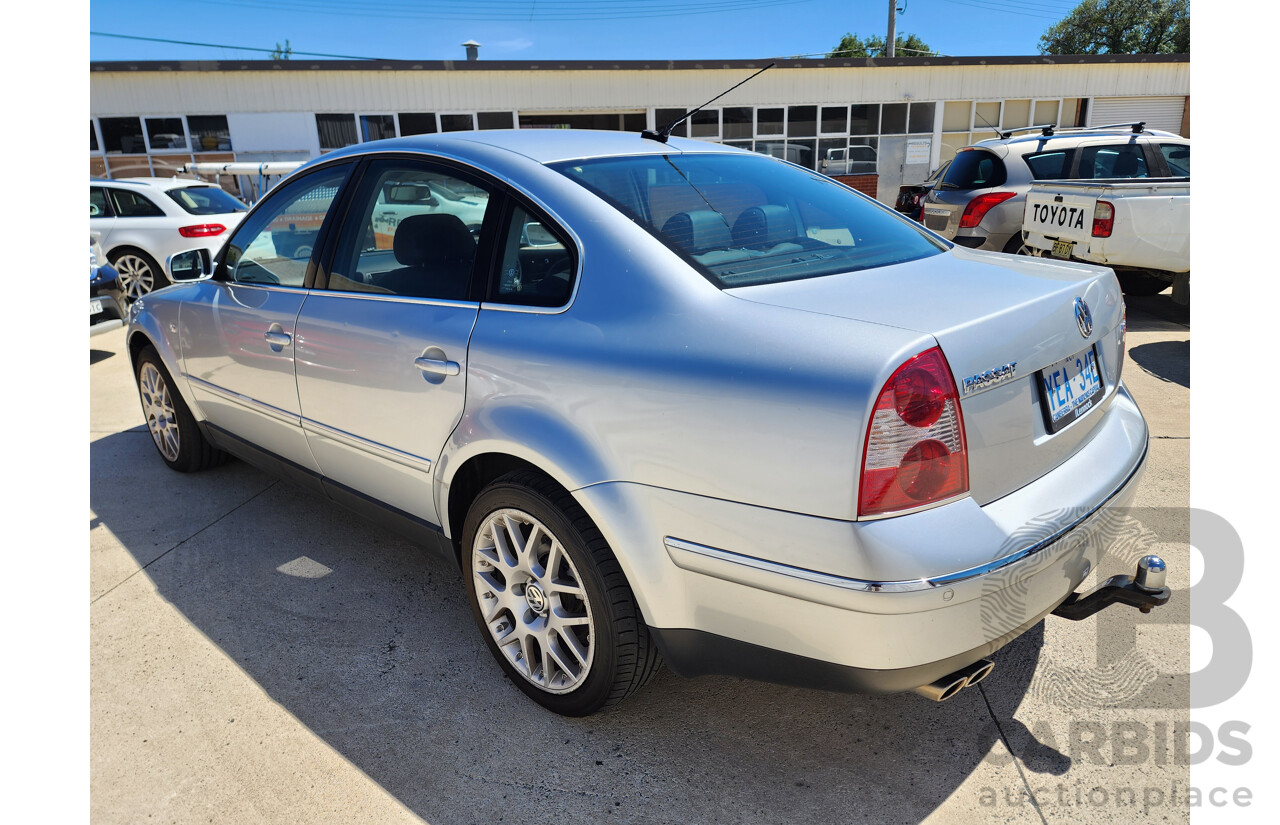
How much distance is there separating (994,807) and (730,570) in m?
0.95

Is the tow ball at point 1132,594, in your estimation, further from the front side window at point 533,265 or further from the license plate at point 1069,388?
the front side window at point 533,265

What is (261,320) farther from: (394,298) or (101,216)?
(101,216)

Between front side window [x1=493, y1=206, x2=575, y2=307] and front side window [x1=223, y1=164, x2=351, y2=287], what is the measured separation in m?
1.06

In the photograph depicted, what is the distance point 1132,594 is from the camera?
2045 mm

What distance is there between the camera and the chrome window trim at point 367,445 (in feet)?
8.41

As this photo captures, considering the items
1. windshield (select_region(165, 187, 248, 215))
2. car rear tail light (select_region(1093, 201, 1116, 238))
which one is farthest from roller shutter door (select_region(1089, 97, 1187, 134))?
windshield (select_region(165, 187, 248, 215))

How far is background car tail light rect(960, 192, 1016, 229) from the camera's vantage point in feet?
26.0

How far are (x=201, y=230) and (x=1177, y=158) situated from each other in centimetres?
1053

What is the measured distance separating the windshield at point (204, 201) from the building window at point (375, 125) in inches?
526

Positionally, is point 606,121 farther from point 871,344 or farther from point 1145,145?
point 871,344

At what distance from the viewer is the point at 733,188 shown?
2584mm

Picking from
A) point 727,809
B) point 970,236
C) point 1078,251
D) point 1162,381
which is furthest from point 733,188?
point 970,236

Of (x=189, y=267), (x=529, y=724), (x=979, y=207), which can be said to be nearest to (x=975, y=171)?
(x=979, y=207)
